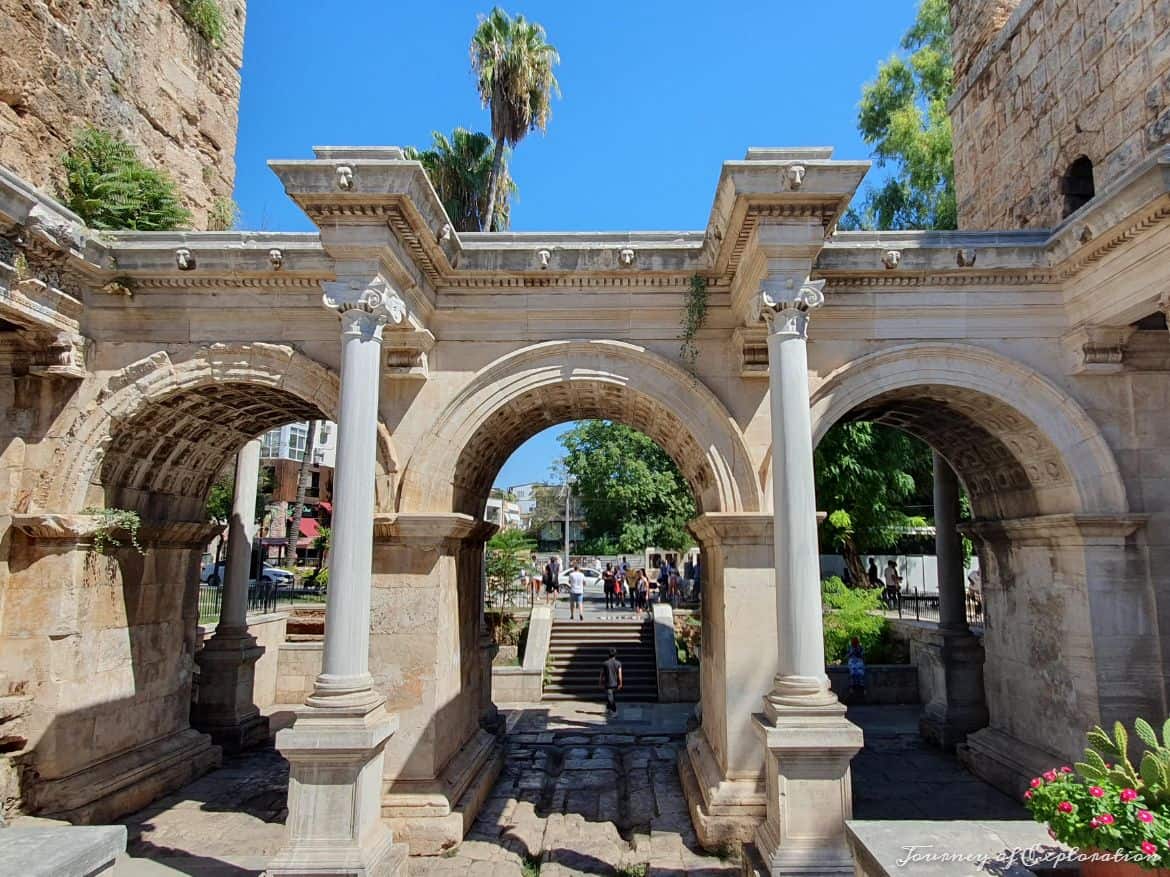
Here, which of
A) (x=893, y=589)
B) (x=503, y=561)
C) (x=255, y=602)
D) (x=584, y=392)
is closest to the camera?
(x=584, y=392)

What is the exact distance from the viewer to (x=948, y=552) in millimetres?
11102

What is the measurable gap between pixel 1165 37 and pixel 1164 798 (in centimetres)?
714

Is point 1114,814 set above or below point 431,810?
above

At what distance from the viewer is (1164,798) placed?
366 cm

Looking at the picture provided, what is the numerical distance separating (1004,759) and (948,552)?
3.22 metres

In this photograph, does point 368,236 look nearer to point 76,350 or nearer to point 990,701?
point 76,350

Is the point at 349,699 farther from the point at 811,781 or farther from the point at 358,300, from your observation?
the point at 811,781

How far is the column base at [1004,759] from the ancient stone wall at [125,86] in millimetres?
12867

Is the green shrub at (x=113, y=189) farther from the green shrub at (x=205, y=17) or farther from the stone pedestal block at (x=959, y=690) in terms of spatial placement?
the stone pedestal block at (x=959, y=690)

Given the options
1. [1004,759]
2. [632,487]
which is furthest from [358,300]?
[632,487]

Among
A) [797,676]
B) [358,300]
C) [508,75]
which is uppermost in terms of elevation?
[508,75]

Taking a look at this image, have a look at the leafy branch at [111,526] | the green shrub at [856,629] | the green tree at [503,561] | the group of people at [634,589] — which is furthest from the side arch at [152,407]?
the group of people at [634,589]

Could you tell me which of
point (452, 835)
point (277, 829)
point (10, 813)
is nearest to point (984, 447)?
point (452, 835)

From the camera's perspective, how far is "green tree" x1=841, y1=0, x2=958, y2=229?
20.8 metres
